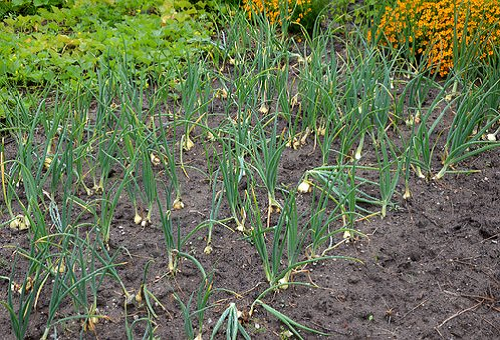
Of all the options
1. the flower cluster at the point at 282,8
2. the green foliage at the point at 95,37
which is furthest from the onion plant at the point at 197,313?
the flower cluster at the point at 282,8

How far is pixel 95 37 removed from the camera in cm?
502

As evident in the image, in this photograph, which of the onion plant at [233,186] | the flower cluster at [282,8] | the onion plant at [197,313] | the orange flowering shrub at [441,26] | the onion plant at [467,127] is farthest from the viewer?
the flower cluster at [282,8]

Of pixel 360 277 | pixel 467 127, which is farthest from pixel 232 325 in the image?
pixel 467 127

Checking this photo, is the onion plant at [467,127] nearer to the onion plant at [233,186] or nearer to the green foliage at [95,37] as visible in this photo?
the onion plant at [233,186]

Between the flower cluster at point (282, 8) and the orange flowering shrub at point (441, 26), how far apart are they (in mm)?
578

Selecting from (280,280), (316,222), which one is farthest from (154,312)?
(316,222)

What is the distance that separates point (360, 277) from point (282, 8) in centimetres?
232

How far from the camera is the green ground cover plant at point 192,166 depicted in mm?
3002

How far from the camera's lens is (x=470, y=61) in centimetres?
442

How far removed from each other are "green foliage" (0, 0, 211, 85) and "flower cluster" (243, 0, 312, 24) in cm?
35

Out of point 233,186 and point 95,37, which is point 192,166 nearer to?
point 233,186

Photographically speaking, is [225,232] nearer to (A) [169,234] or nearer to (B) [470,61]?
(A) [169,234]

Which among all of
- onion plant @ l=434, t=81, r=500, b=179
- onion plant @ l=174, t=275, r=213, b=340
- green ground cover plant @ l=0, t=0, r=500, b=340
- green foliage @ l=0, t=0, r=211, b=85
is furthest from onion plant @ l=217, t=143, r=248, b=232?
green foliage @ l=0, t=0, r=211, b=85

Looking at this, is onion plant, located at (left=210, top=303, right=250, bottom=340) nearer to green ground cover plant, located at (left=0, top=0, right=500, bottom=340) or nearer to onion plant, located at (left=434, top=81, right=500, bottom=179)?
green ground cover plant, located at (left=0, top=0, right=500, bottom=340)
